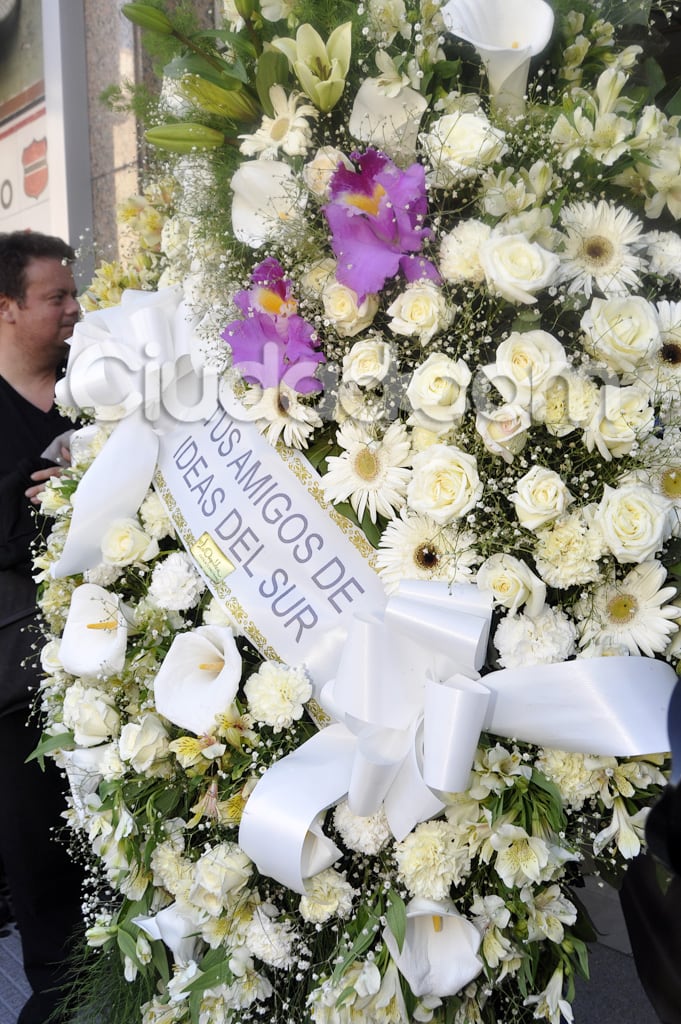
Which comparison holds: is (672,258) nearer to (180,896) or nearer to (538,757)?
(538,757)

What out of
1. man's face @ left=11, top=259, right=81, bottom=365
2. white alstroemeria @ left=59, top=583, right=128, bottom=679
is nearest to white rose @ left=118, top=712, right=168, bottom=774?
white alstroemeria @ left=59, top=583, right=128, bottom=679

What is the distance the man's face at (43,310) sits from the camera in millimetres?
2576

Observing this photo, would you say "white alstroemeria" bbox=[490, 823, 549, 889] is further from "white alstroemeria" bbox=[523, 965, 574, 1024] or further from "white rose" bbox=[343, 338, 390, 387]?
"white rose" bbox=[343, 338, 390, 387]

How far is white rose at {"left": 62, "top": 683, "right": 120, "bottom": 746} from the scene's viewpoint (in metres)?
1.35

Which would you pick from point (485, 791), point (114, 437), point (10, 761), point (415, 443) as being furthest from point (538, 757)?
point (10, 761)

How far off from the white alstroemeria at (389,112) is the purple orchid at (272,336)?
221mm

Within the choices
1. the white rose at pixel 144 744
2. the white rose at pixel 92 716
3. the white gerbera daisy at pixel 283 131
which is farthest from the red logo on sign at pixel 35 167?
the white rose at pixel 144 744

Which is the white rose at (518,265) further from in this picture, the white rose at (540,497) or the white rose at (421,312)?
the white rose at (540,497)

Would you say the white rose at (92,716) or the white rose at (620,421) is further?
the white rose at (92,716)

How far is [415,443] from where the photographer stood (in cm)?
120

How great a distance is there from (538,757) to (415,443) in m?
0.45

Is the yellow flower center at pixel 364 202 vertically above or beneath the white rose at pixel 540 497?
above

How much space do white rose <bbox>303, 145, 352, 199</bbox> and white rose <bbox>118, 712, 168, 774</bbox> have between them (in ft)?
2.61

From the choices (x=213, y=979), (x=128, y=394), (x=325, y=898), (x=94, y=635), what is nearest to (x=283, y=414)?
(x=128, y=394)
